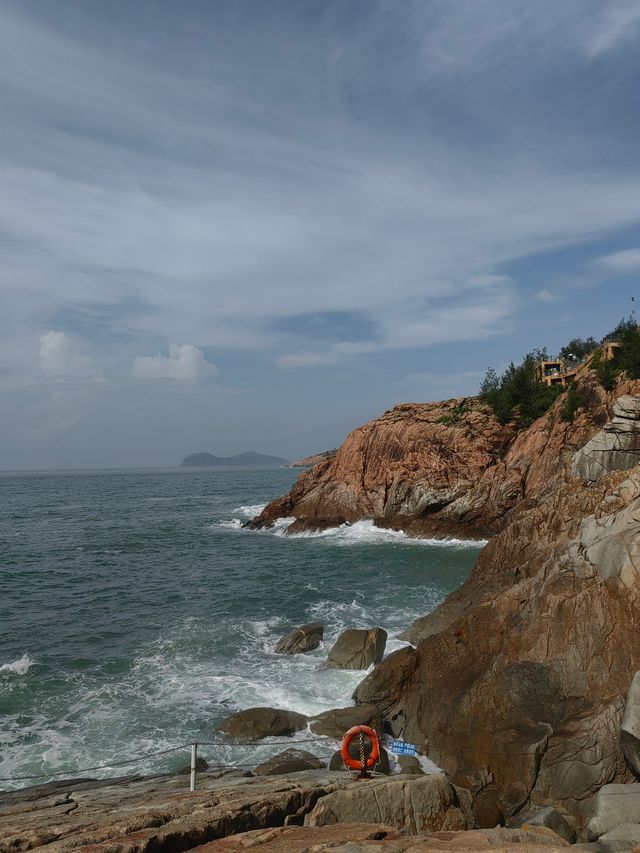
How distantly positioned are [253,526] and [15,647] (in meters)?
35.6

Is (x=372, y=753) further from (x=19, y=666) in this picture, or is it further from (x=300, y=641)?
(x=19, y=666)

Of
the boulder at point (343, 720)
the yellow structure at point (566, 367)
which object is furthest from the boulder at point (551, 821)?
the yellow structure at point (566, 367)

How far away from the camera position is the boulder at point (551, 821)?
10.3 meters

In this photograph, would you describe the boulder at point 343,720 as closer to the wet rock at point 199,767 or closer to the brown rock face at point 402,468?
the wet rock at point 199,767

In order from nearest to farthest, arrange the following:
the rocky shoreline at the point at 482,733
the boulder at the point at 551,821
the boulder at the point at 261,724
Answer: the rocky shoreline at the point at 482,733 < the boulder at the point at 551,821 < the boulder at the point at 261,724

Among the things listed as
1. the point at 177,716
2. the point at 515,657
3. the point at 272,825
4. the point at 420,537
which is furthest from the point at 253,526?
the point at 272,825

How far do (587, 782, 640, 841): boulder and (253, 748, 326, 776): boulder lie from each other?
6439 mm

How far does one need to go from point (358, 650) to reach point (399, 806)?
39.7ft

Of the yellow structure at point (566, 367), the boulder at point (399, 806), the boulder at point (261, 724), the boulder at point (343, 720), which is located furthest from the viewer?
the yellow structure at point (566, 367)

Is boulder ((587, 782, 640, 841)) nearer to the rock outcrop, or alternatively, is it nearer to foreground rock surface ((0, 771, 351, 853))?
foreground rock surface ((0, 771, 351, 853))

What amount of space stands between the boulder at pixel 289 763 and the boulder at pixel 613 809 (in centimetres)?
644

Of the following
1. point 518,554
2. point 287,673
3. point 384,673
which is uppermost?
point 518,554

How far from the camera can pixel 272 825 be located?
28.8 feet

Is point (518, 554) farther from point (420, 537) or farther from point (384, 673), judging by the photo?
point (420, 537)
